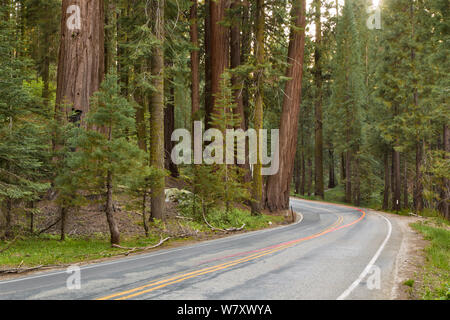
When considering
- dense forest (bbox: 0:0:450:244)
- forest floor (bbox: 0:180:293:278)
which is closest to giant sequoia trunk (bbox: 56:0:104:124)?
dense forest (bbox: 0:0:450:244)

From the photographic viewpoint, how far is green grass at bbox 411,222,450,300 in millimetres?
6898

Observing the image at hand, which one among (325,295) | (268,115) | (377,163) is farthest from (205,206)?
(377,163)

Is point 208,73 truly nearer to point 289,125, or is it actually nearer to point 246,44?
point 246,44

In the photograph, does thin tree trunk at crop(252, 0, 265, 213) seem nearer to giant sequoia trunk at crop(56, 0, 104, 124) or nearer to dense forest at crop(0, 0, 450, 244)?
dense forest at crop(0, 0, 450, 244)

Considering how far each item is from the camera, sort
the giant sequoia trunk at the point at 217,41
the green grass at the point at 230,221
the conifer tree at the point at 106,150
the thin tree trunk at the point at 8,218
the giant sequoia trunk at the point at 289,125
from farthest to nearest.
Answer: the giant sequoia trunk at the point at 289,125, the giant sequoia trunk at the point at 217,41, the green grass at the point at 230,221, the thin tree trunk at the point at 8,218, the conifer tree at the point at 106,150

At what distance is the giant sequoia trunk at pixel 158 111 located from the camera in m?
14.6

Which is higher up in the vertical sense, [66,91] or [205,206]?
[66,91]

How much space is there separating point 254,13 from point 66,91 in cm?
1345

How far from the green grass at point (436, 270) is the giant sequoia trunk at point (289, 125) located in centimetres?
937

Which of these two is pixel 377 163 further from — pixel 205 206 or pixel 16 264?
pixel 16 264

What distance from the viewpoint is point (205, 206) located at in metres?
17.9

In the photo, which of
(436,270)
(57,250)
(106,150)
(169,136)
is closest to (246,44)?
(169,136)

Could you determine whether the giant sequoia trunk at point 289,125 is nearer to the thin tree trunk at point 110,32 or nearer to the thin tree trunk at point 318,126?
the thin tree trunk at point 110,32

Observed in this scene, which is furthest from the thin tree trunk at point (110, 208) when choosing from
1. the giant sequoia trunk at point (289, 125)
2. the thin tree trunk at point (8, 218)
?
the giant sequoia trunk at point (289, 125)
